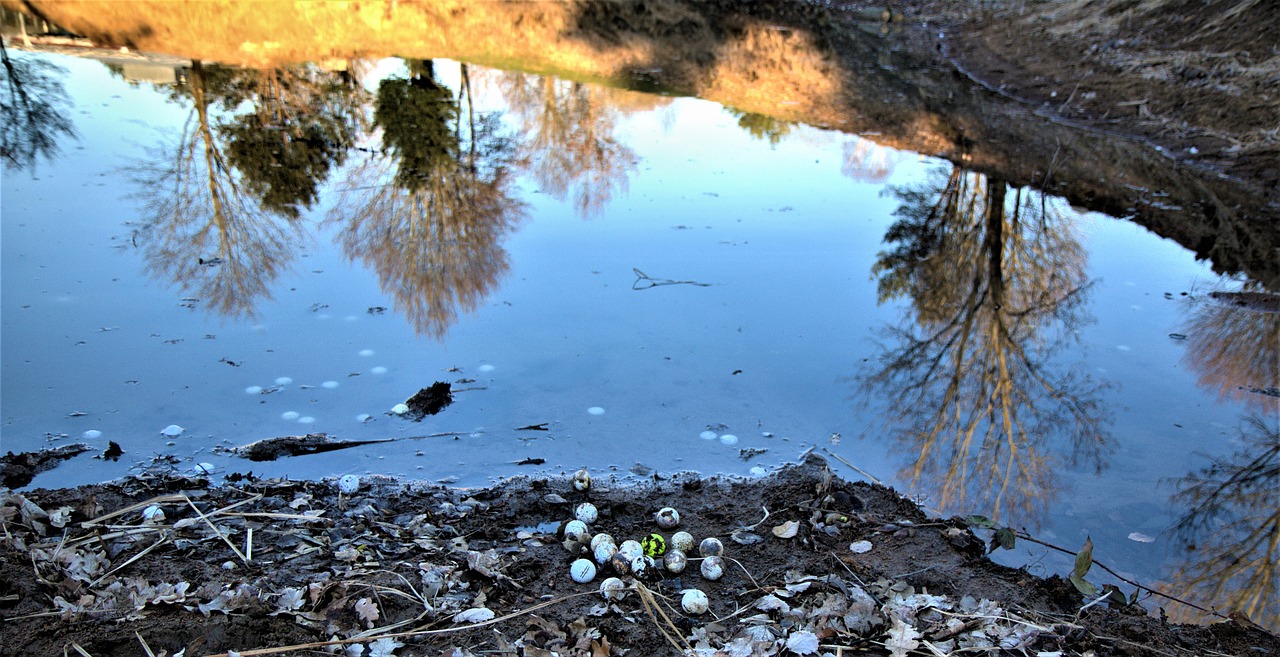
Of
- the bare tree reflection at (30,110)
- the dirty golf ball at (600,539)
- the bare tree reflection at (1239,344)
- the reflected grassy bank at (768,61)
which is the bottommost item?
the dirty golf ball at (600,539)

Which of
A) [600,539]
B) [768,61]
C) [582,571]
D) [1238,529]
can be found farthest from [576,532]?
[768,61]

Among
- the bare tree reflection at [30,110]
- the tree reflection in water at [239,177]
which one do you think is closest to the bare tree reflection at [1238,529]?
the tree reflection in water at [239,177]

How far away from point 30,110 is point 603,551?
1091cm

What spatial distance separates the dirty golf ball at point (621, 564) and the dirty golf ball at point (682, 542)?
0.88ft

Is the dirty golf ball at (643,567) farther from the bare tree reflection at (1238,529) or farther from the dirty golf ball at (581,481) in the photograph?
the bare tree reflection at (1238,529)

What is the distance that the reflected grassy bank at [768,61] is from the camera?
328 inches

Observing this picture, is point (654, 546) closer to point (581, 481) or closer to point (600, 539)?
point (600, 539)

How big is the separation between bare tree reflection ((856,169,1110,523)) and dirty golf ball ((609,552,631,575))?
6.06 feet

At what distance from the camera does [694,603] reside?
3107 mm

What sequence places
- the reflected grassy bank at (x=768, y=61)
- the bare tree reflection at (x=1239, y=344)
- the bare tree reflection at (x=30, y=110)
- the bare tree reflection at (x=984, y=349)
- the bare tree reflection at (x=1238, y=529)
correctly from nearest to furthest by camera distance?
the bare tree reflection at (x=1238, y=529) → the bare tree reflection at (x=984, y=349) → the bare tree reflection at (x=1239, y=344) → the reflected grassy bank at (x=768, y=61) → the bare tree reflection at (x=30, y=110)

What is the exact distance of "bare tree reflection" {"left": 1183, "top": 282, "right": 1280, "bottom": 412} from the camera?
5426 mm

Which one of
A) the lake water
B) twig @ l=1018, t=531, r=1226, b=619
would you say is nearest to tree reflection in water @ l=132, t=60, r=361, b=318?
the lake water

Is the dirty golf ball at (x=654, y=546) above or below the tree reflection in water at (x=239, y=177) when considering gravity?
below

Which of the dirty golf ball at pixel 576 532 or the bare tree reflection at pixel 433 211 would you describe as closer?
the dirty golf ball at pixel 576 532
